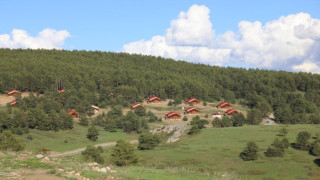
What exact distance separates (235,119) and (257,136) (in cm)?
3822

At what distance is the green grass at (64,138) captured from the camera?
90.1 metres

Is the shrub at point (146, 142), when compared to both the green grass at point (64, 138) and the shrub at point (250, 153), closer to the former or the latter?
the green grass at point (64, 138)

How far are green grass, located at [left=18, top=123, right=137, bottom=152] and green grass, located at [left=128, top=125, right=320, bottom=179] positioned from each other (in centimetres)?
2419

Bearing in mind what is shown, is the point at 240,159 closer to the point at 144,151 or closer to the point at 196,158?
the point at 196,158

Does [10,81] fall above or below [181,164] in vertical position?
above

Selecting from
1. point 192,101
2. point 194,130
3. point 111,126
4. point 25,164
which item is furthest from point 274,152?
point 192,101

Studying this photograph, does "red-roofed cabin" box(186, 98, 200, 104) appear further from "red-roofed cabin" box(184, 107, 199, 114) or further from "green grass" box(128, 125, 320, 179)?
"green grass" box(128, 125, 320, 179)

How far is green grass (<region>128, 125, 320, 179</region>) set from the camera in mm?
58375

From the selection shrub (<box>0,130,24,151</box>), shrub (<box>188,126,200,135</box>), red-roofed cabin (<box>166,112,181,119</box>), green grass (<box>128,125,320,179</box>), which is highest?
red-roofed cabin (<box>166,112,181,119</box>)

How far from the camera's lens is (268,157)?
69625mm

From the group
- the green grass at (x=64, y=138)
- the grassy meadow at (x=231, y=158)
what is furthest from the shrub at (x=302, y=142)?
the green grass at (x=64, y=138)

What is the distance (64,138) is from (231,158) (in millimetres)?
51034

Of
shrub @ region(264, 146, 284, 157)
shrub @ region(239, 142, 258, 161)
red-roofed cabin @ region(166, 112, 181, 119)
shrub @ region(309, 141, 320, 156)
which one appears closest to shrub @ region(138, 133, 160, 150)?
shrub @ region(239, 142, 258, 161)

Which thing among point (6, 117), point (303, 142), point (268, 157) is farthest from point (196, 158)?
point (6, 117)
